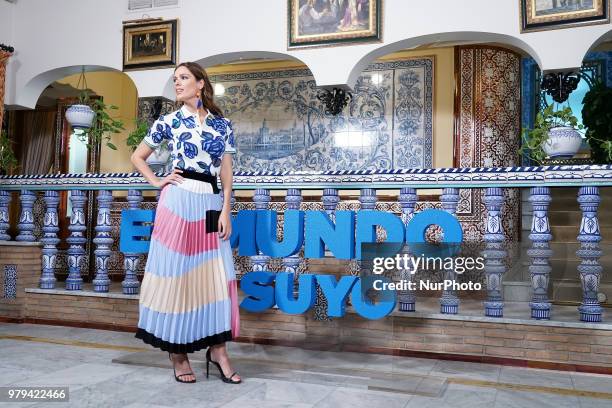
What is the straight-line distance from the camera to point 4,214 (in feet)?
19.4

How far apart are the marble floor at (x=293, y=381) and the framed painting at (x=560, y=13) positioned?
2.59m

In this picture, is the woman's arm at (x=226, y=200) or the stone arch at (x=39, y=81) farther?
the stone arch at (x=39, y=81)

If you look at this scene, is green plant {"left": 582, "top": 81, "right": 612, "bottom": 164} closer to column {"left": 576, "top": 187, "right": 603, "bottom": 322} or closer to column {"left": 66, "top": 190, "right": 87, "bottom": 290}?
column {"left": 576, "top": 187, "right": 603, "bottom": 322}

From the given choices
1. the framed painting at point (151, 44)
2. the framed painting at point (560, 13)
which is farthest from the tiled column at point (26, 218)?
the framed painting at point (560, 13)

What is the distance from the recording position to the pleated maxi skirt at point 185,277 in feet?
11.8

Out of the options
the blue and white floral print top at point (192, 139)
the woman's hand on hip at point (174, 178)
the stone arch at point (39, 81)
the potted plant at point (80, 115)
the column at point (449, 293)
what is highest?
the stone arch at point (39, 81)

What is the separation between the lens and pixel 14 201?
9852 mm

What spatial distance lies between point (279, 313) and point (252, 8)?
2.80 meters

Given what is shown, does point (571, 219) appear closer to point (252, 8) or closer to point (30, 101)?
point (252, 8)

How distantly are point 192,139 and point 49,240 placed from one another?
9.35ft

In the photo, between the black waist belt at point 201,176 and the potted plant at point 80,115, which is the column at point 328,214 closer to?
the black waist belt at point 201,176

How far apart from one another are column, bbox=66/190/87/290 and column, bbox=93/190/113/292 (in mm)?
209

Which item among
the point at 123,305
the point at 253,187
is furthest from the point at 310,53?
the point at 123,305

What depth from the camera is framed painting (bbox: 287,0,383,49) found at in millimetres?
5266
